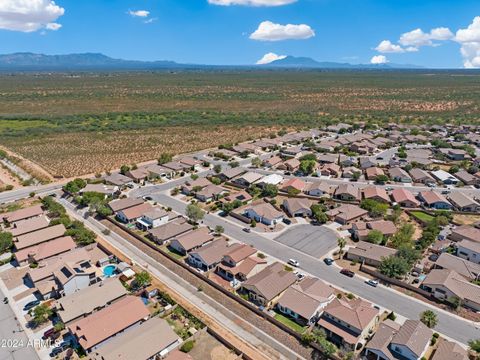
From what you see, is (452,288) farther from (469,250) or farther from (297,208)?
(297,208)

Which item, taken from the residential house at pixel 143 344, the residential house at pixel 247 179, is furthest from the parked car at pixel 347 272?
the residential house at pixel 247 179

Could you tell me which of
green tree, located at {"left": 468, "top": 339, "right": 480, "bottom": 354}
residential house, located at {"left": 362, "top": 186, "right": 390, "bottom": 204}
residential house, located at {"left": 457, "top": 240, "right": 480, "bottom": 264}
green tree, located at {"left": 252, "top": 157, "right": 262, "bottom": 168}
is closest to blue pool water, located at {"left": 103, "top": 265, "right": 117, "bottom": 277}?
green tree, located at {"left": 468, "top": 339, "right": 480, "bottom": 354}

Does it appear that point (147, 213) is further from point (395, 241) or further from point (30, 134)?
point (30, 134)

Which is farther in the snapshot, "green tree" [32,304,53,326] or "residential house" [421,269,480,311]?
"residential house" [421,269,480,311]

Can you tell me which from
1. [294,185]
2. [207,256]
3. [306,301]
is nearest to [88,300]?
[207,256]

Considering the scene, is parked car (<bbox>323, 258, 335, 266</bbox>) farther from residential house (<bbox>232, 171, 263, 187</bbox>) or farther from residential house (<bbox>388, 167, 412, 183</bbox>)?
residential house (<bbox>388, 167, 412, 183</bbox>)

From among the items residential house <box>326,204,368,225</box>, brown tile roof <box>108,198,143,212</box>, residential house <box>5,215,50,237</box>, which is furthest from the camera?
brown tile roof <box>108,198,143,212</box>

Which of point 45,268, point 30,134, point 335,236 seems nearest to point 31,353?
point 45,268

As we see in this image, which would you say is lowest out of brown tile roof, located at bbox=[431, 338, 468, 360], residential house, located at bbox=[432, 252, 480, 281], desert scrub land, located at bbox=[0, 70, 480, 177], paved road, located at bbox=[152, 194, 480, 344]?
paved road, located at bbox=[152, 194, 480, 344]
